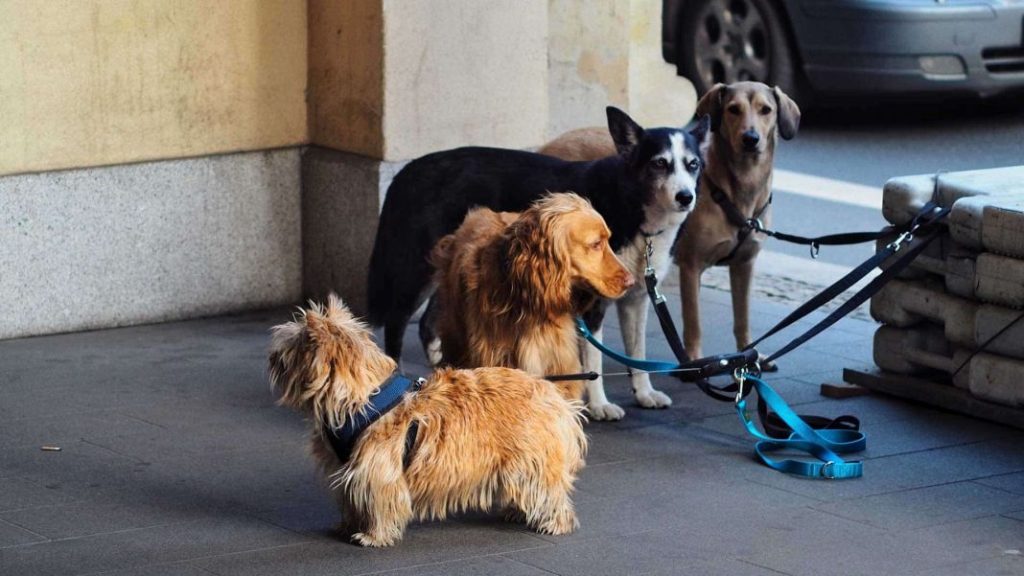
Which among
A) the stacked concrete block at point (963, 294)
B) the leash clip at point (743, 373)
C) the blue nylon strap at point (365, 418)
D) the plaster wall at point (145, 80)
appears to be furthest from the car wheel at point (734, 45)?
the blue nylon strap at point (365, 418)

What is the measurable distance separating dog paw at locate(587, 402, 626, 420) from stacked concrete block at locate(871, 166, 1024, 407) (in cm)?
131

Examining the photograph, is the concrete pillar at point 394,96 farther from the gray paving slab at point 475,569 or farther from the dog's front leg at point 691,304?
the gray paving slab at point 475,569

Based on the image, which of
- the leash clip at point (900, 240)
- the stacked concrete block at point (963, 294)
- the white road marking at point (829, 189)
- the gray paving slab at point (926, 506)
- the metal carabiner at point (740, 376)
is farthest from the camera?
the white road marking at point (829, 189)

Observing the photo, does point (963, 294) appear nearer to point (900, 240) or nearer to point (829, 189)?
point (900, 240)

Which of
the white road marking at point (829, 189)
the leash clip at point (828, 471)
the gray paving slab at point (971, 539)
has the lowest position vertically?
the gray paving slab at point (971, 539)

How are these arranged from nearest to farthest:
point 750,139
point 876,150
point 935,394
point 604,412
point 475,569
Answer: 1. point 475,569
2. point 604,412
3. point 935,394
4. point 750,139
5. point 876,150

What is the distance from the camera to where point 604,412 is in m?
6.77

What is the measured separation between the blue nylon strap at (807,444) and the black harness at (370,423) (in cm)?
168

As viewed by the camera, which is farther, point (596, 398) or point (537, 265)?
point (596, 398)

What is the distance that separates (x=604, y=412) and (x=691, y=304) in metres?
1.05

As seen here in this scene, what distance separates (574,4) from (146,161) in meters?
2.69

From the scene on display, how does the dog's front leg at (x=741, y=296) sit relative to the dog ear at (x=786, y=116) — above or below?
below

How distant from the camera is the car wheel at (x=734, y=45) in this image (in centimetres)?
1406

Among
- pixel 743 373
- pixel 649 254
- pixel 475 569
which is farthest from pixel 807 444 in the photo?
pixel 475 569
